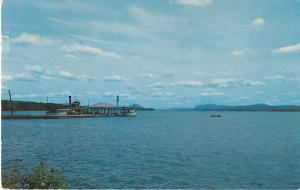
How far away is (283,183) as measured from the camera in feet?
43.9

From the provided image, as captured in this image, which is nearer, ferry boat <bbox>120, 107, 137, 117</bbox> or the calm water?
the calm water

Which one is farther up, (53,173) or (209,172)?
(53,173)

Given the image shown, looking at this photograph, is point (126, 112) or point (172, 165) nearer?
point (172, 165)

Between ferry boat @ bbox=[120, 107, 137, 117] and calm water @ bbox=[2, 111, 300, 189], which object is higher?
ferry boat @ bbox=[120, 107, 137, 117]

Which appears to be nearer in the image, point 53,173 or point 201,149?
point 53,173

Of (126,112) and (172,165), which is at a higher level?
(126,112)

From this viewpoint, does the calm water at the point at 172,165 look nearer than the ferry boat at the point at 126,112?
Yes

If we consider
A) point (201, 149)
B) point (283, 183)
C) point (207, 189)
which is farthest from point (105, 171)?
point (201, 149)

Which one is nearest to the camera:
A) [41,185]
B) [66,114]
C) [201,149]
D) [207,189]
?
[41,185]

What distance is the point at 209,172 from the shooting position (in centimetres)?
1516

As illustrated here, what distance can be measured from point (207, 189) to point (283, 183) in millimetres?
2742

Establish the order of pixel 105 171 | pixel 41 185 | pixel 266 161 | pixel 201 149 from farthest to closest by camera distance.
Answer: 1. pixel 201 149
2. pixel 266 161
3. pixel 105 171
4. pixel 41 185

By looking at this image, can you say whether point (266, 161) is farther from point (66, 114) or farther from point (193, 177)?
point (66, 114)

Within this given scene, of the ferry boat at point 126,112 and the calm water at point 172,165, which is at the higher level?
the ferry boat at point 126,112
